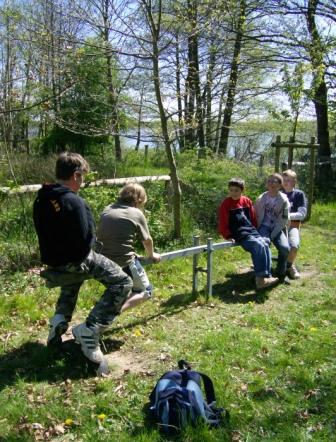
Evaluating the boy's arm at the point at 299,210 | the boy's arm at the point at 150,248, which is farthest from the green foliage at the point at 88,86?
the boy's arm at the point at 299,210

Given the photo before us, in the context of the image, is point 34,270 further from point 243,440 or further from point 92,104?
point 92,104

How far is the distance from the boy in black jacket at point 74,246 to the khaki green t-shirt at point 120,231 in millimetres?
462

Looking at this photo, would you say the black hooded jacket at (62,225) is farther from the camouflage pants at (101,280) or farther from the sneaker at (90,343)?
the sneaker at (90,343)

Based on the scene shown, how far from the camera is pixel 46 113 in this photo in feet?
26.5

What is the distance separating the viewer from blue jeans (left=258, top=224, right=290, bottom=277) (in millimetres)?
6953

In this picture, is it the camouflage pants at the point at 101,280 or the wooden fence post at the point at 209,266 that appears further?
the wooden fence post at the point at 209,266

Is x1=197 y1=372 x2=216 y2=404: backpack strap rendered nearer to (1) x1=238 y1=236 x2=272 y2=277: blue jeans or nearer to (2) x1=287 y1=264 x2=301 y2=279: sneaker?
(1) x1=238 y1=236 x2=272 y2=277: blue jeans

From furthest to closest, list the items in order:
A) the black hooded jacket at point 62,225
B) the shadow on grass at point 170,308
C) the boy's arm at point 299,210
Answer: the boy's arm at point 299,210
the shadow on grass at point 170,308
the black hooded jacket at point 62,225

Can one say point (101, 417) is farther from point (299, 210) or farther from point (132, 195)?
point (299, 210)

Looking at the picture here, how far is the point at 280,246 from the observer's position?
6957mm

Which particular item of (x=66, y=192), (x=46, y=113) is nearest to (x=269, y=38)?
(x=46, y=113)

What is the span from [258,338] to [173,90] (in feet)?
16.7

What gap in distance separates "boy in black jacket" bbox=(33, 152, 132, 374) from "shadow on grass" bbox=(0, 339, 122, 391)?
0.21m

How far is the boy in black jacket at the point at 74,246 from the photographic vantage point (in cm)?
388
